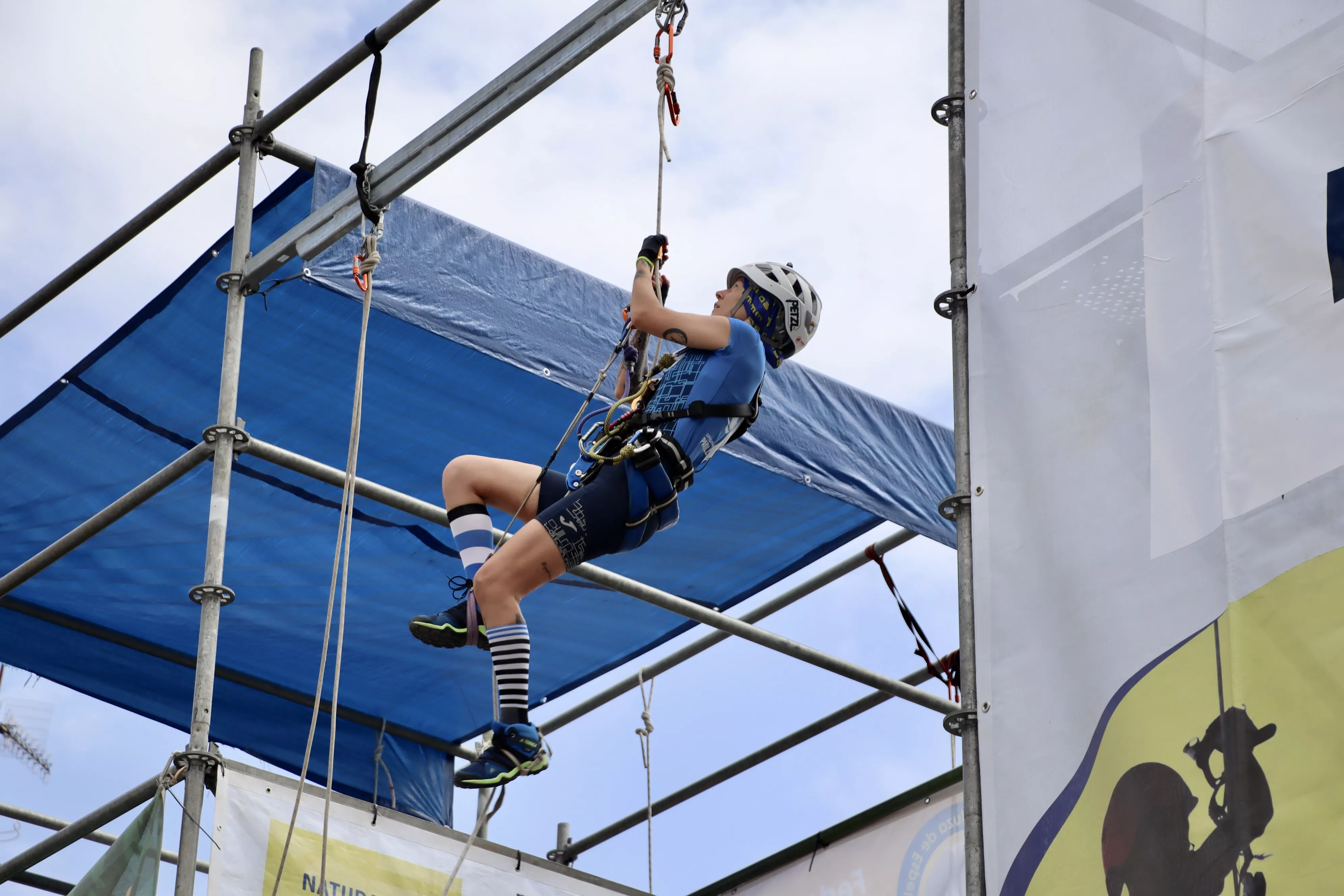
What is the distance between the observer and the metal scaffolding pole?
363 centimetres

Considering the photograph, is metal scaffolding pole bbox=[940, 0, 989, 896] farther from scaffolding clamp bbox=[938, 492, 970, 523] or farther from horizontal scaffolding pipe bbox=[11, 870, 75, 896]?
horizontal scaffolding pipe bbox=[11, 870, 75, 896]

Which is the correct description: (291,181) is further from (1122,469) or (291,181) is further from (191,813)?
(1122,469)

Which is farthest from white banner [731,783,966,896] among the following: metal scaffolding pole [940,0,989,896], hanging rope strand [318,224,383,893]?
metal scaffolding pole [940,0,989,896]

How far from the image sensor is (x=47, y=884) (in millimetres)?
8383

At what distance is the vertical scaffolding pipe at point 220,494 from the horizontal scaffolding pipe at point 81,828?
7.6 inches

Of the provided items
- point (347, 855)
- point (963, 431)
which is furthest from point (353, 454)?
point (963, 431)

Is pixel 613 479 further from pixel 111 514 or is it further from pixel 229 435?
pixel 111 514

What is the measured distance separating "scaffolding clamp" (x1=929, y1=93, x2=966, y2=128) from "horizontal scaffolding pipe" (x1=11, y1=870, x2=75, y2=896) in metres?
6.27

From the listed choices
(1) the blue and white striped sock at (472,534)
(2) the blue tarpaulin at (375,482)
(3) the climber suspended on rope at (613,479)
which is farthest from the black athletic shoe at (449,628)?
(2) the blue tarpaulin at (375,482)

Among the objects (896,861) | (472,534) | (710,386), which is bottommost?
(896,861)

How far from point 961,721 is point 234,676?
6.00 metres

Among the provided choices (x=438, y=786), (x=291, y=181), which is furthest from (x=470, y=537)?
(x=438, y=786)

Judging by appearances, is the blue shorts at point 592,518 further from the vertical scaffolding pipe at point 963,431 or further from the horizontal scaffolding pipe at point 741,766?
the horizontal scaffolding pipe at point 741,766

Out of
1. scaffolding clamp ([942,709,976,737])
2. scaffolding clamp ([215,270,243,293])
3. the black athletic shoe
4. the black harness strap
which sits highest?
scaffolding clamp ([215,270,243,293])
